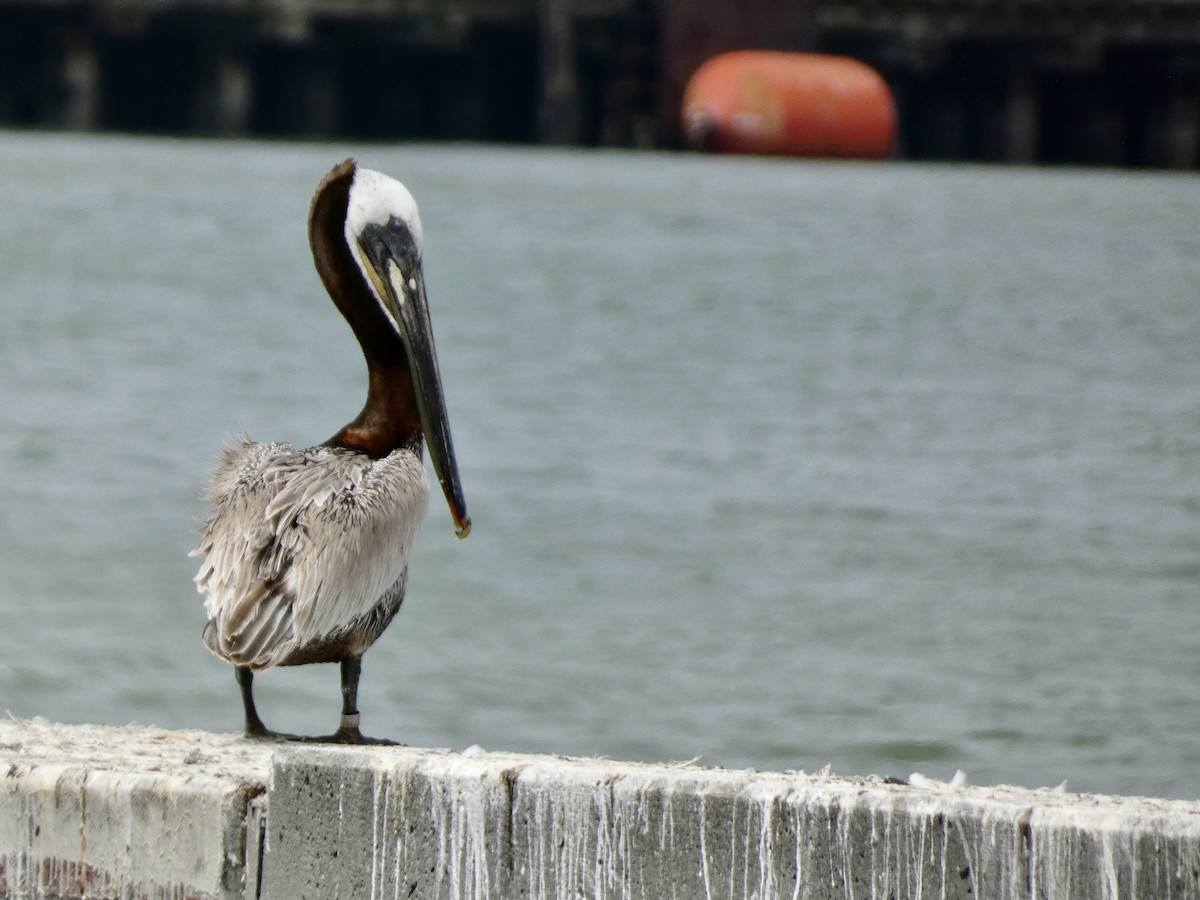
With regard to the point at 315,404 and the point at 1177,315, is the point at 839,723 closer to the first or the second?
the point at 315,404

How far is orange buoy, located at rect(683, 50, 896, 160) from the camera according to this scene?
40.1 meters

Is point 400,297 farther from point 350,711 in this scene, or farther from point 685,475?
point 685,475

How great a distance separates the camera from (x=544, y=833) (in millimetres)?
3189

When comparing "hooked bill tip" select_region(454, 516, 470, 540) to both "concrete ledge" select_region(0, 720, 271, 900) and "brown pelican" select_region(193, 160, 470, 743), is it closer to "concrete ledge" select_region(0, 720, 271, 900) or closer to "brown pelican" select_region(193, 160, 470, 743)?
"brown pelican" select_region(193, 160, 470, 743)

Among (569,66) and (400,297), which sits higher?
(569,66)

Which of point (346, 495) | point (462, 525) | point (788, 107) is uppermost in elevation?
point (788, 107)

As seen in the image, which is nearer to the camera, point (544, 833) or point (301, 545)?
point (544, 833)

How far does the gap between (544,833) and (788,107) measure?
3799 cm

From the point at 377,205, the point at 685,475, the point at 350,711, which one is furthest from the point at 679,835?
the point at 685,475

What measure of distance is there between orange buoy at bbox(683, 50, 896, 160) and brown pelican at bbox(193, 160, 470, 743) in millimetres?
35777

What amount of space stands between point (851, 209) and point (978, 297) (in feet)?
33.2

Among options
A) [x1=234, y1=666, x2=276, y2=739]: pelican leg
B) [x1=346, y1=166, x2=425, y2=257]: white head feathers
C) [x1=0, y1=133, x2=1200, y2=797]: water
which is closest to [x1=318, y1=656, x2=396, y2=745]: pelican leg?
[x1=234, y1=666, x2=276, y2=739]: pelican leg

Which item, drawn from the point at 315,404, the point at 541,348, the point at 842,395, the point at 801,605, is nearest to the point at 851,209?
the point at 541,348

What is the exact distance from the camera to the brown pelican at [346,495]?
406 centimetres
